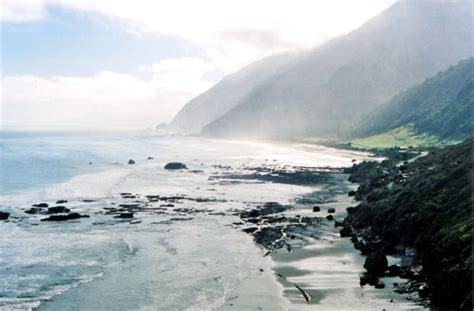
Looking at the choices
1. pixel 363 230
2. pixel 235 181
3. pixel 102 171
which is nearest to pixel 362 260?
pixel 363 230

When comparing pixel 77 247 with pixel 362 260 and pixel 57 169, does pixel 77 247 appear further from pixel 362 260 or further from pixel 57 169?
pixel 57 169

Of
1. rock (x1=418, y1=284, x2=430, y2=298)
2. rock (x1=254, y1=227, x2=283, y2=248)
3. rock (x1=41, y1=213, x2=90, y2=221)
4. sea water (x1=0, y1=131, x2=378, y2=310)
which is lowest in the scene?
sea water (x1=0, y1=131, x2=378, y2=310)

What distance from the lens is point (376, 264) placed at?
41688 mm

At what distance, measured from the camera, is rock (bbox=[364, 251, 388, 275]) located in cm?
4153

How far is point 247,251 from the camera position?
51.2m

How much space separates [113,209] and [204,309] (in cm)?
4437

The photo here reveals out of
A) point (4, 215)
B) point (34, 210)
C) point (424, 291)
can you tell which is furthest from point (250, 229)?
point (4, 215)

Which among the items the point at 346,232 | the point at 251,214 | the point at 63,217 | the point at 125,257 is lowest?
the point at 125,257

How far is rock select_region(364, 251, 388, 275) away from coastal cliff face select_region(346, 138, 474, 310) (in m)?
3.36

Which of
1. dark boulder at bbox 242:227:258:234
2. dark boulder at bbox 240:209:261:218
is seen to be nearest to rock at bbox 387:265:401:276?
dark boulder at bbox 242:227:258:234

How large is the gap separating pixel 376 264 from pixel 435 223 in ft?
30.9

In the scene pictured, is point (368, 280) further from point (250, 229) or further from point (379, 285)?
point (250, 229)

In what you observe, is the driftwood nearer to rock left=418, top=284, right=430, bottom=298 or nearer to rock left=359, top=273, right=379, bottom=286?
rock left=359, top=273, right=379, bottom=286

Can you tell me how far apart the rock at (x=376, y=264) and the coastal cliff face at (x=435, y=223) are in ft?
11.0
